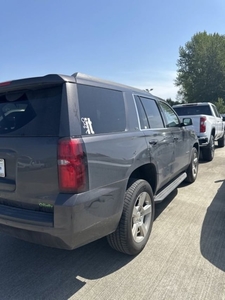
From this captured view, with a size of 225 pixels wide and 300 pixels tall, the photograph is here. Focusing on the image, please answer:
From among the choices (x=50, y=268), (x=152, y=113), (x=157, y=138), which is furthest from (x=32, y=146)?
(x=152, y=113)

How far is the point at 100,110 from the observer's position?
8.70ft

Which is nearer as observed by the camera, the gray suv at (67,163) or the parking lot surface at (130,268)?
the gray suv at (67,163)

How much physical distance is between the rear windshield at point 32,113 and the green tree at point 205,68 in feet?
144

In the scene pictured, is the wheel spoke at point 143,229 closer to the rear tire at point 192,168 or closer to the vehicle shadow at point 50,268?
the vehicle shadow at point 50,268

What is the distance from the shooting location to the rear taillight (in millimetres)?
2174

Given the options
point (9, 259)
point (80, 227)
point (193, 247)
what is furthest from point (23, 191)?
point (193, 247)

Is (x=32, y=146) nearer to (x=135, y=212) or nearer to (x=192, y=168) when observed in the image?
(x=135, y=212)

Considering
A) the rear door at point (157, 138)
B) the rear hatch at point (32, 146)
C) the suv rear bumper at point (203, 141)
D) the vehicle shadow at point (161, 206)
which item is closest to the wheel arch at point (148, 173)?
the rear door at point (157, 138)

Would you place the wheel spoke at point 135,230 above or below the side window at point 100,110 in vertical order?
below

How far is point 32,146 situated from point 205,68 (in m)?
45.9

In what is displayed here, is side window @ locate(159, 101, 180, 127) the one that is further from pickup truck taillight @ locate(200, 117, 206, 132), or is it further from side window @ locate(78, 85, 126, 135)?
pickup truck taillight @ locate(200, 117, 206, 132)

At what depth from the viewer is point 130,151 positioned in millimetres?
2881

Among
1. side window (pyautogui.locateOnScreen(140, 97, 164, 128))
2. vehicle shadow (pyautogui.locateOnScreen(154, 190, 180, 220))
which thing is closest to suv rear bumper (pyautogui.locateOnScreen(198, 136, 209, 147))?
vehicle shadow (pyautogui.locateOnScreen(154, 190, 180, 220))

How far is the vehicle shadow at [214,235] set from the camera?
2.97 meters
